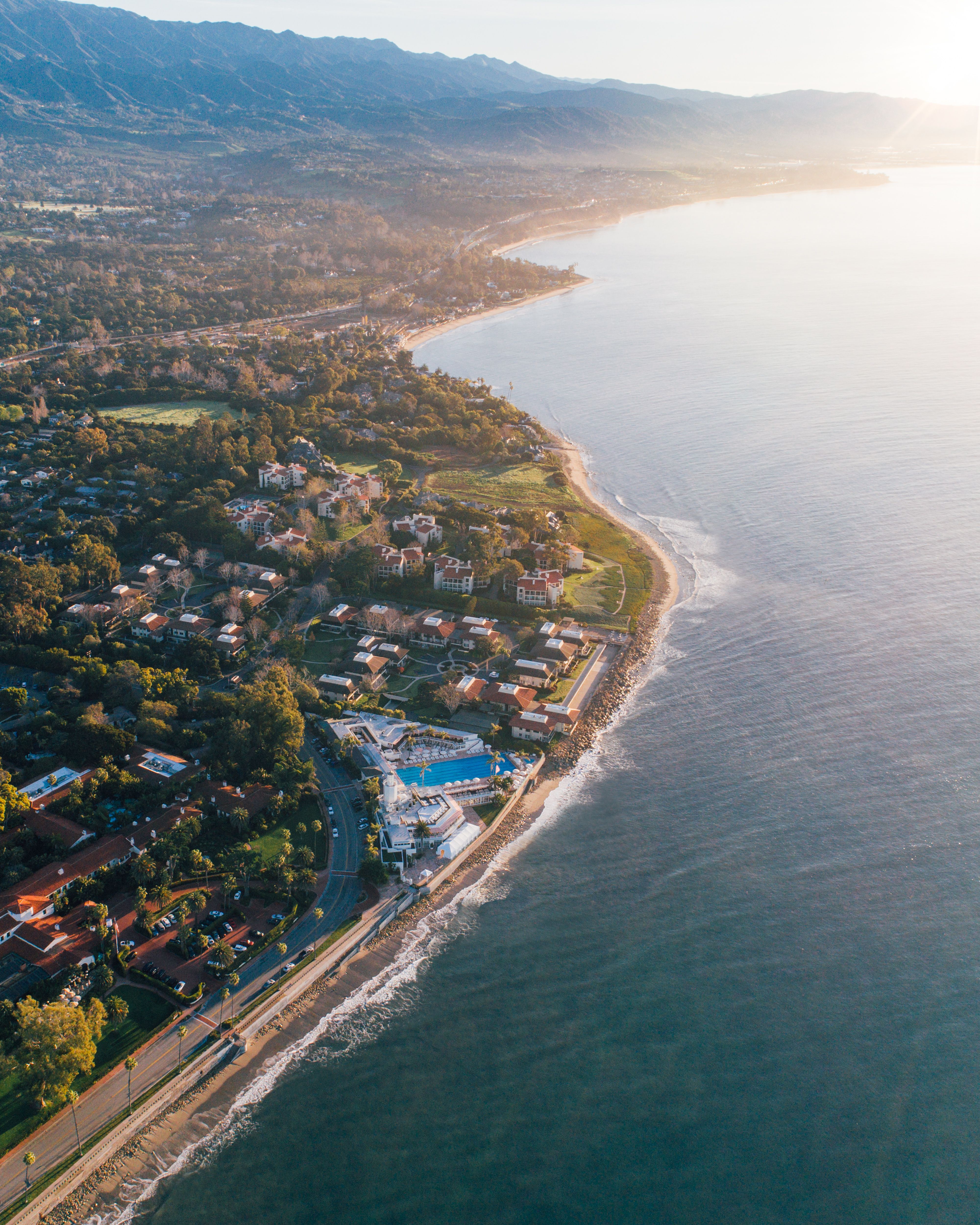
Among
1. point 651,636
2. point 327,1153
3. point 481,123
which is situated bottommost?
point 327,1153

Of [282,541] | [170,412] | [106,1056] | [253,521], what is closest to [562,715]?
[106,1056]

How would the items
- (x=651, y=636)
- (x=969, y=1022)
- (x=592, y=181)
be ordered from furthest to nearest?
(x=592, y=181)
(x=651, y=636)
(x=969, y=1022)

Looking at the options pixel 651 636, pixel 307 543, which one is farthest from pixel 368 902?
pixel 307 543

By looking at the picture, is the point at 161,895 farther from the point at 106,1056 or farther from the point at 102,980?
the point at 106,1056

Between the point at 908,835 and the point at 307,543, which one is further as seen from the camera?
the point at 307,543

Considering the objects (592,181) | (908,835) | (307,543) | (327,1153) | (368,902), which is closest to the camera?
(327,1153)

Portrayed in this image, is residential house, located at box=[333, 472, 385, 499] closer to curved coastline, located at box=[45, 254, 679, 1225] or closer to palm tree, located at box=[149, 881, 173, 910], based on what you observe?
curved coastline, located at box=[45, 254, 679, 1225]

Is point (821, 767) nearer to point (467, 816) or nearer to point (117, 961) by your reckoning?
point (467, 816)

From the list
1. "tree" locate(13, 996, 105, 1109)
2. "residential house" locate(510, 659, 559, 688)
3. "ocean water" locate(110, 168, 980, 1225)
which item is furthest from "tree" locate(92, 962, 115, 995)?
"residential house" locate(510, 659, 559, 688)
